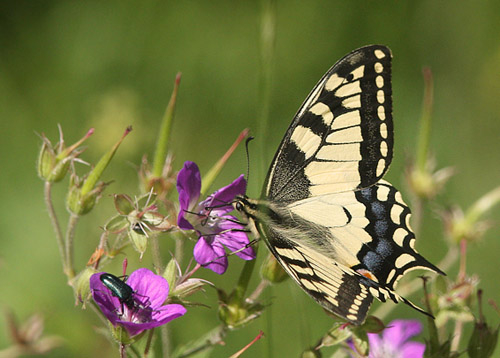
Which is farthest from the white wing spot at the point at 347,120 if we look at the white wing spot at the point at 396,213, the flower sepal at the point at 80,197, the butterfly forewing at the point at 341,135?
the flower sepal at the point at 80,197

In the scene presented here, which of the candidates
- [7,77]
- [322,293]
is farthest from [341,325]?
[7,77]

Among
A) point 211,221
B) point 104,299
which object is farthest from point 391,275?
point 104,299

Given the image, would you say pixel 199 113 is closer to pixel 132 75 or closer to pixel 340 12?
pixel 132 75

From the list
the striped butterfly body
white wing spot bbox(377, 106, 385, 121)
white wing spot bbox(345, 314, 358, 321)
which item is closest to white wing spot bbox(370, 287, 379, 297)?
the striped butterfly body

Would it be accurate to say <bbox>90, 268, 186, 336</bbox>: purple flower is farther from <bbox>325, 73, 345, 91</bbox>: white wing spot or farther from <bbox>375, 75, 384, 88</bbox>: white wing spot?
<bbox>375, 75, 384, 88</bbox>: white wing spot

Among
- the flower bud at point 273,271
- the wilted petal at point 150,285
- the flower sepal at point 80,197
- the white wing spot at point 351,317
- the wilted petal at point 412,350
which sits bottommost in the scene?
the wilted petal at point 150,285

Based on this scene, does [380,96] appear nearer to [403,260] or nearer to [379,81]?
[379,81]

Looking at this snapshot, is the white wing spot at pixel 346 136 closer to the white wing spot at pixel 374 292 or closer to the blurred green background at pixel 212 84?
the white wing spot at pixel 374 292
